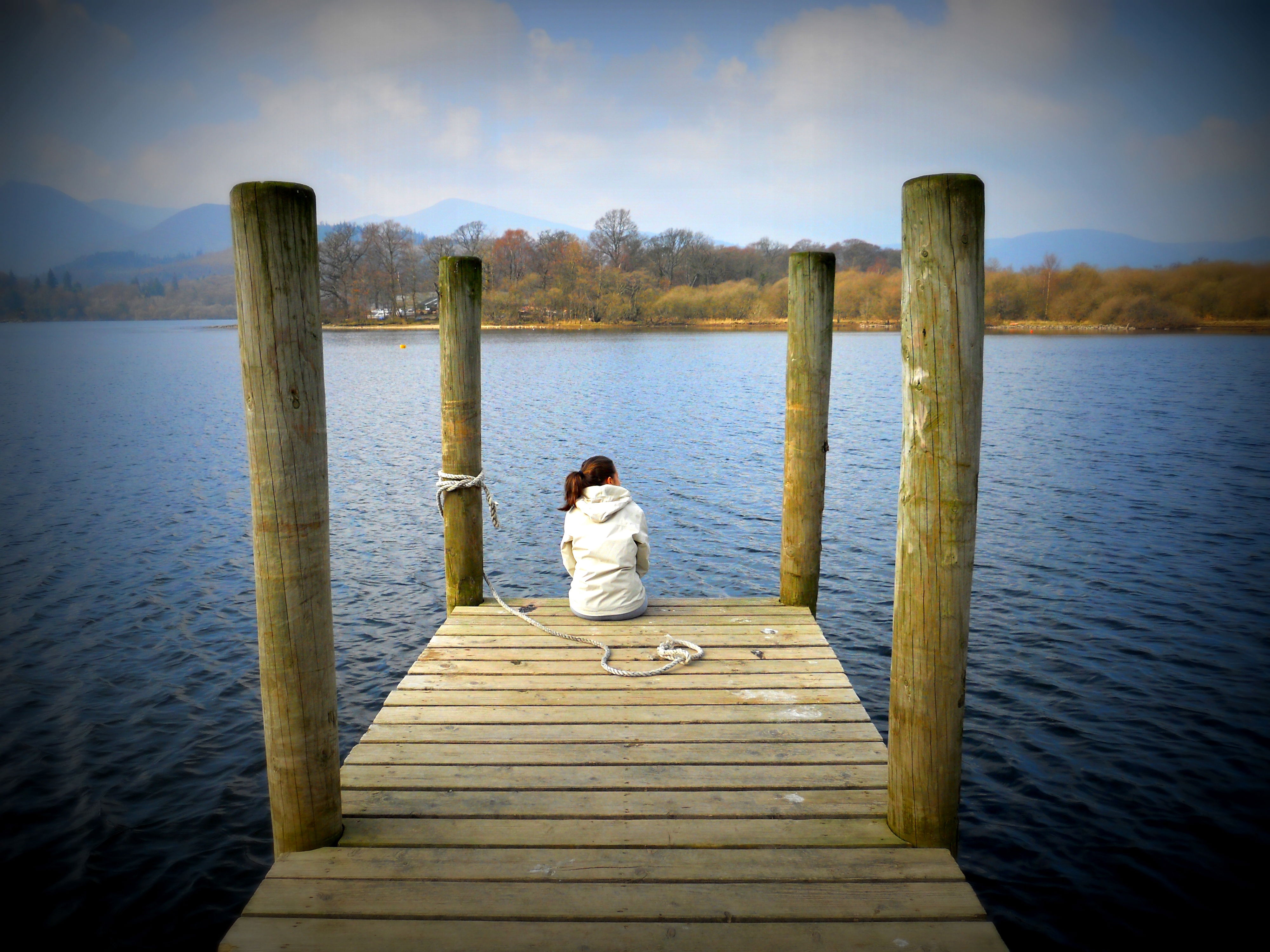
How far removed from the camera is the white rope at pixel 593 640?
5652 mm

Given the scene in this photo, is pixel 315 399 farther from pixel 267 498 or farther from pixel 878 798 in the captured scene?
pixel 878 798

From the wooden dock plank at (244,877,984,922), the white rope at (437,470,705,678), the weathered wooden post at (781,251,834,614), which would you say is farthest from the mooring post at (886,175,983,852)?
the weathered wooden post at (781,251,834,614)

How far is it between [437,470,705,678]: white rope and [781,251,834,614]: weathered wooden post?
4.78ft

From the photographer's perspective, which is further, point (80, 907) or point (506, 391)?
point (506, 391)

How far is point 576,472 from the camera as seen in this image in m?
6.63

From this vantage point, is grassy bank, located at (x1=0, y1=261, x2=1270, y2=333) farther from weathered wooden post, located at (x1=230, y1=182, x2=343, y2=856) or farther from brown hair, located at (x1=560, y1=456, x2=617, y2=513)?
weathered wooden post, located at (x1=230, y1=182, x2=343, y2=856)

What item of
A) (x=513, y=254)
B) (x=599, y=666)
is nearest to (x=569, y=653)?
(x=599, y=666)

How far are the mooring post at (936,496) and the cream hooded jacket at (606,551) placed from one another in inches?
119

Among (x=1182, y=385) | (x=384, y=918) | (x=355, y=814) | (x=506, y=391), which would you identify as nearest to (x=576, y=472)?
(x=355, y=814)

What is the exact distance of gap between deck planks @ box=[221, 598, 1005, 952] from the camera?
10.1ft

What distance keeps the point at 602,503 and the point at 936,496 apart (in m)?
3.37

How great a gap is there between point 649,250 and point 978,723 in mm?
126695

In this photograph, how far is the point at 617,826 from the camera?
150 inches

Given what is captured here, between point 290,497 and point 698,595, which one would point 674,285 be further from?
point 290,497
